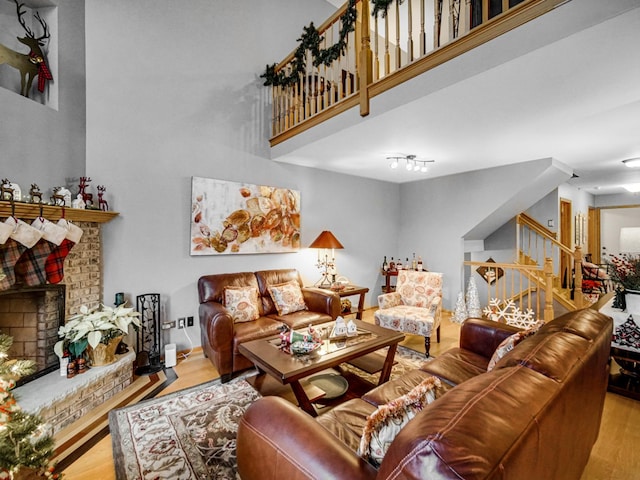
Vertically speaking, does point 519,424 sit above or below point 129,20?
below

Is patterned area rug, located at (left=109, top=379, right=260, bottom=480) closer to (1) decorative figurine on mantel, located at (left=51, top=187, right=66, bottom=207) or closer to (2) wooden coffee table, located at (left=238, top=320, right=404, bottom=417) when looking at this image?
(2) wooden coffee table, located at (left=238, top=320, right=404, bottom=417)

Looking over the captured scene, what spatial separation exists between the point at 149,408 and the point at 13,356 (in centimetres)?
110

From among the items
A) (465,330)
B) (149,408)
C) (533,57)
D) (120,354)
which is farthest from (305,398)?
(533,57)

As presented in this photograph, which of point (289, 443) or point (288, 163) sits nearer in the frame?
point (289, 443)

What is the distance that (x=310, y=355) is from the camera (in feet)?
7.17

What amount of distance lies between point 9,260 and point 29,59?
1741 mm

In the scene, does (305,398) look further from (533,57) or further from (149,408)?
(533,57)

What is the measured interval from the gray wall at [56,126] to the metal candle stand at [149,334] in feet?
4.18

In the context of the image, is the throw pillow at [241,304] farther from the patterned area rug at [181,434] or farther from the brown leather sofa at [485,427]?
the brown leather sofa at [485,427]

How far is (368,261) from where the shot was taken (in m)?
5.31

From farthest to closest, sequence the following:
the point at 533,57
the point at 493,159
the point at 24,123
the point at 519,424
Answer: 1. the point at 493,159
2. the point at 24,123
3. the point at 533,57
4. the point at 519,424

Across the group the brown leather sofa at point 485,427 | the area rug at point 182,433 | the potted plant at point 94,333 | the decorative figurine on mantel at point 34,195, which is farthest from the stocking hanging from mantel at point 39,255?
the brown leather sofa at point 485,427

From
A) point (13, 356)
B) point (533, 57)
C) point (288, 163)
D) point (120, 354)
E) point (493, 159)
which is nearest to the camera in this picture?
point (533, 57)

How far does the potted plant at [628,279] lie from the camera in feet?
8.34
